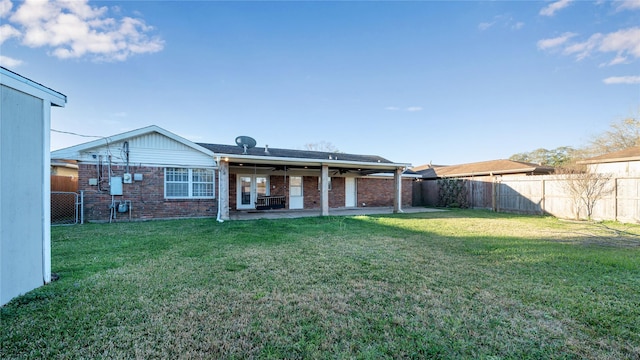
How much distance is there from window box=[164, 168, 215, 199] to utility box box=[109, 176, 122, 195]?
1.59 metres

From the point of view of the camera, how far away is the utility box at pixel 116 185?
10.3 m

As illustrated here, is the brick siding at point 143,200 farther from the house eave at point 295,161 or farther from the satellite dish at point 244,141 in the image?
the house eave at point 295,161

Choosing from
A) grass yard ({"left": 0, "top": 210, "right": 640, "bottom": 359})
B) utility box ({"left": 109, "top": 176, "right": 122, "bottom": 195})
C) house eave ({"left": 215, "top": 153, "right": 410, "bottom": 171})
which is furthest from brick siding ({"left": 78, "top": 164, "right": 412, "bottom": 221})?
grass yard ({"left": 0, "top": 210, "right": 640, "bottom": 359})

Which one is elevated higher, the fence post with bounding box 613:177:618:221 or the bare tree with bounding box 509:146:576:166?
the bare tree with bounding box 509:146:576:166

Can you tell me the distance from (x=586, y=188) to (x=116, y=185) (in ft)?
63.8

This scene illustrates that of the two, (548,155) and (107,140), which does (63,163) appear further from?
(548,155)

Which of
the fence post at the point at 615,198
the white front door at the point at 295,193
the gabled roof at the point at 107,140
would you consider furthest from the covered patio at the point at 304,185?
the fence post at the point at 615,198

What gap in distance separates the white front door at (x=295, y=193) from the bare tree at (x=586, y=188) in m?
13.0

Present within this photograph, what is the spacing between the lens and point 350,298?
3342 millimetres

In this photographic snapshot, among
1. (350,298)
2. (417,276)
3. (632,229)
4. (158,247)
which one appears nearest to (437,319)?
(350,298)

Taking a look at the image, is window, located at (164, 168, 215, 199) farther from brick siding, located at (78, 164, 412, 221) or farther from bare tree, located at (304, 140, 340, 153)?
bare tree, located at (304, 140, 340, 153)

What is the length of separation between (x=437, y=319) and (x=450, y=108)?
54.4 feet

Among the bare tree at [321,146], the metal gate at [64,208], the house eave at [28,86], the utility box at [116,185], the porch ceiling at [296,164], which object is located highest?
the bare tree at [321,146]

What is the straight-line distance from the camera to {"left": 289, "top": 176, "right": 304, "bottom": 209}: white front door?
15547mm
